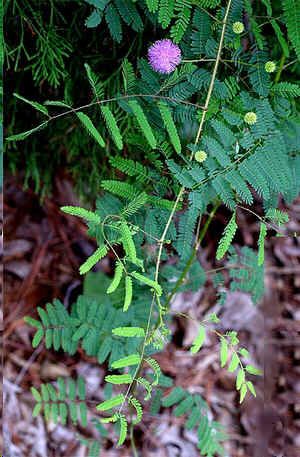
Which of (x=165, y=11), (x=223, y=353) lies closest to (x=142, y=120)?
(x=165, y=11)

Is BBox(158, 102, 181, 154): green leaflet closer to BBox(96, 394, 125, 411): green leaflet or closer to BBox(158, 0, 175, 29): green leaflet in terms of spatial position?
BBox(158, 0, 175, 29): green leaflet

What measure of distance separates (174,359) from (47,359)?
1.50 ft

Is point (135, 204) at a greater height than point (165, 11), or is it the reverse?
point (165, 11)

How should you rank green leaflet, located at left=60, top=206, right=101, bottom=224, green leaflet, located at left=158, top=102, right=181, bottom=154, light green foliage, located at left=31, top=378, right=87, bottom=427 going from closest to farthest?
green leaflet, located at left=60, top=206, right=101, bottom=224
green leaflet, located at left=158, top=102, right=181, bottom=154
light green foliage, located at left=31, top=378, right=87, bottom=427

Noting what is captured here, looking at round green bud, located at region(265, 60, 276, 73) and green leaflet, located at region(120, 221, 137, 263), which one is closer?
green leaflet, located at region(120, 221, 137, 263)

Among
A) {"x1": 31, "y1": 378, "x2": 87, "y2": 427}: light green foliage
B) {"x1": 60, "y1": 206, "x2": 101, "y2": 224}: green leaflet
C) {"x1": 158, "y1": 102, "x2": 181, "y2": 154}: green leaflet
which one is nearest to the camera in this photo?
{"x1": 60, "y1": 206, "x2": 101, "y2": 224}: green leaflet

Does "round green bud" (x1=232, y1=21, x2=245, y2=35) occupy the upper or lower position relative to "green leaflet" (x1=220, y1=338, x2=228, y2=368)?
upper

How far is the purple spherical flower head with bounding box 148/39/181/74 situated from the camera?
0.93 meters

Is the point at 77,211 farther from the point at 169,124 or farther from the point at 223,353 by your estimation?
the point at 223,353

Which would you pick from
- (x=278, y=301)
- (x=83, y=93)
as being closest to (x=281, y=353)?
(x=278, y=301)

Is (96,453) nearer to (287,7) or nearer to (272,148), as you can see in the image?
(272,148)

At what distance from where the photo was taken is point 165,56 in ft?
3.06

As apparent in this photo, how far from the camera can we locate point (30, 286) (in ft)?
6.36

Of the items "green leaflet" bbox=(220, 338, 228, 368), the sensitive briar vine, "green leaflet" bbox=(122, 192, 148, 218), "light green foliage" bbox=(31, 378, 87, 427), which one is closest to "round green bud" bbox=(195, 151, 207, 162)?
the sensitive briar vine
